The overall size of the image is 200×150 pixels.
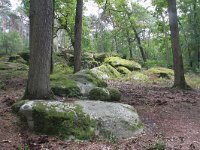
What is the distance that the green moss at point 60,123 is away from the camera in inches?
223

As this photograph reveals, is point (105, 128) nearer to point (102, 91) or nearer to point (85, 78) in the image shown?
point (102, 91)

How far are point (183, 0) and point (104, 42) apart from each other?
14649mm

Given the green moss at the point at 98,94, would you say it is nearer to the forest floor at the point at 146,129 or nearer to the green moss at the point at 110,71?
the forest floor at the point at 146,129

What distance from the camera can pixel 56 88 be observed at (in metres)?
8.36

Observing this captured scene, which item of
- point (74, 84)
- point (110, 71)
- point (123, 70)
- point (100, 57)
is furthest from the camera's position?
point (100, 57)

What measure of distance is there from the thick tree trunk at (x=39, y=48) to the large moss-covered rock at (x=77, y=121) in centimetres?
88

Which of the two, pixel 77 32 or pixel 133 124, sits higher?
pixel 77 32

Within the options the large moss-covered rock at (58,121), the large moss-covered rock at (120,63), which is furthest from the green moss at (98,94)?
the large moss-covered rock at (120,63)

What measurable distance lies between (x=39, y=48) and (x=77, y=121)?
2.12 metres

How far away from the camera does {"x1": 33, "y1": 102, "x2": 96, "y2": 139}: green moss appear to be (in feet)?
18.6

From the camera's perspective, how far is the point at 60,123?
5.73m

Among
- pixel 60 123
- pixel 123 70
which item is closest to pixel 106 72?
pixel 123 70

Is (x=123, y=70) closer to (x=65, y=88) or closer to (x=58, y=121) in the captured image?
(x=65, y=88)

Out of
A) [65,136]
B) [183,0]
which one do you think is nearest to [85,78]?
[65,136]
